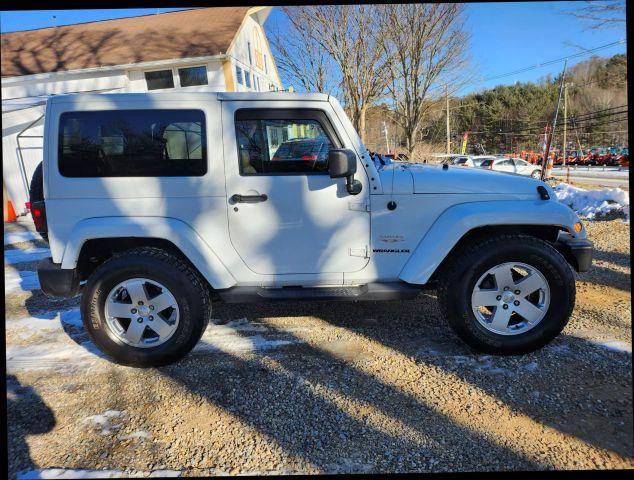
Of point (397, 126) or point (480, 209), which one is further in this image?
point (397, 126)

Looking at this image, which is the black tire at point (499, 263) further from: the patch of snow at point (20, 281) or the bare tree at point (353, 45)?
the bare tree at point (353, 45)

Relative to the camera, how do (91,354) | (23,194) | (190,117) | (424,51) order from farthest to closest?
(424,51), (23,194), (91,354), (190,117)

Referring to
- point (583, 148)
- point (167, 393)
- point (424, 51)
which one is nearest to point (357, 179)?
point (167, 393)

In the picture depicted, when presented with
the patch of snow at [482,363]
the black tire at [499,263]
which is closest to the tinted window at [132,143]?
the black tire at [499,263]

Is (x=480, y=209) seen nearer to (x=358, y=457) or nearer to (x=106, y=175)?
(x=358, y=457)

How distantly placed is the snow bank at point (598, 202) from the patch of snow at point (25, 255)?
1019cm

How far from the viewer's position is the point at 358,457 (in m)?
2.15

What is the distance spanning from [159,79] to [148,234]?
13.4 m

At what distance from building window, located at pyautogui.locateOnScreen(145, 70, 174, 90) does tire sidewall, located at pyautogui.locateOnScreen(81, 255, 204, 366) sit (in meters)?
13.2

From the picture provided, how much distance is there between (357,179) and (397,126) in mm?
13445

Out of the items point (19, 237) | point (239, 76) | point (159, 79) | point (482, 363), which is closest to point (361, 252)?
point (482, 363)

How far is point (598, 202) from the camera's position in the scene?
27.1 feet

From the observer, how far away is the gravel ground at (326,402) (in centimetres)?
216

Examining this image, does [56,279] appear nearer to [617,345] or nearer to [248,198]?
[248,198]
